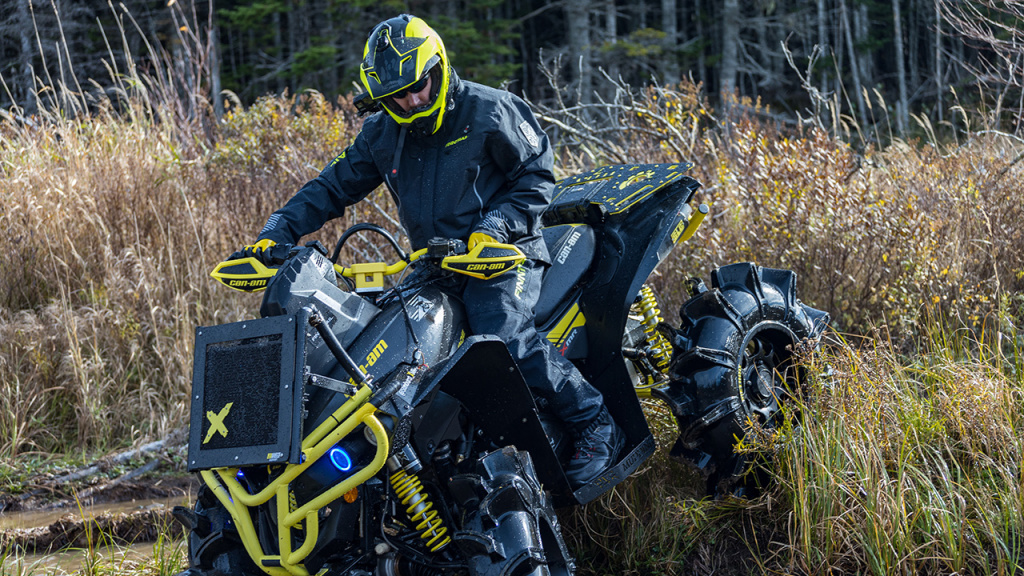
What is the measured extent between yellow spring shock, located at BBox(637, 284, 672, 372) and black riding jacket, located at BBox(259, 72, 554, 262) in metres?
0.88

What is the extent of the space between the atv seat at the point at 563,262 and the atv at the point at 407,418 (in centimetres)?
1

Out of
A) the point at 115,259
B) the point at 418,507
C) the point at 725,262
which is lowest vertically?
the point at 725,262

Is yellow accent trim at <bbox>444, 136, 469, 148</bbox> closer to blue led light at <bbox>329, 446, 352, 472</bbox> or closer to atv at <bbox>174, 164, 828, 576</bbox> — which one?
atv at <bbox>174, 164, 828, 576</bbox>

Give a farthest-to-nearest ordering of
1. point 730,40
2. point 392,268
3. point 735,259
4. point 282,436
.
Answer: point 730,40 < point 735,259 < point 392,268 < point 282,436

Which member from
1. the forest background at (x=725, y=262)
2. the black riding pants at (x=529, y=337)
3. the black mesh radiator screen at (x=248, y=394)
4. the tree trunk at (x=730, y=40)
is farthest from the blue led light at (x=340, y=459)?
the tree trunk at (x=730, y=40)

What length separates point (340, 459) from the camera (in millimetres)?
2686

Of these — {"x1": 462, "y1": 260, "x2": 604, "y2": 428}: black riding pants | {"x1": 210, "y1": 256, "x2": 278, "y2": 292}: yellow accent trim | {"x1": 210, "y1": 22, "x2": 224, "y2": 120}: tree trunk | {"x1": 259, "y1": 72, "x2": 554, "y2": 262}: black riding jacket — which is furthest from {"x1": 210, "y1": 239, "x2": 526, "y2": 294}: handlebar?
{"x1": 210, "y1": 22, "x2": 224, "y2": 120}: tree trunk

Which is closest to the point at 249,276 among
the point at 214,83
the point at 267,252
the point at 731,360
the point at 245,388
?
the point at 267,252

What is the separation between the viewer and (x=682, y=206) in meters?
4.08

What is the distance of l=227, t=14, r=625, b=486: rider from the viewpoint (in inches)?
128

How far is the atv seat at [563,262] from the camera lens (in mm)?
3777

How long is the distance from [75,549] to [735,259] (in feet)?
13.0

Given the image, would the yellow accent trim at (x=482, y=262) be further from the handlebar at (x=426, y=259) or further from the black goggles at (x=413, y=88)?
the black goggles at (x=413, y=88)

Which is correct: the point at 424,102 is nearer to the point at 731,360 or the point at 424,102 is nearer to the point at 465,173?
the point at 465,173
